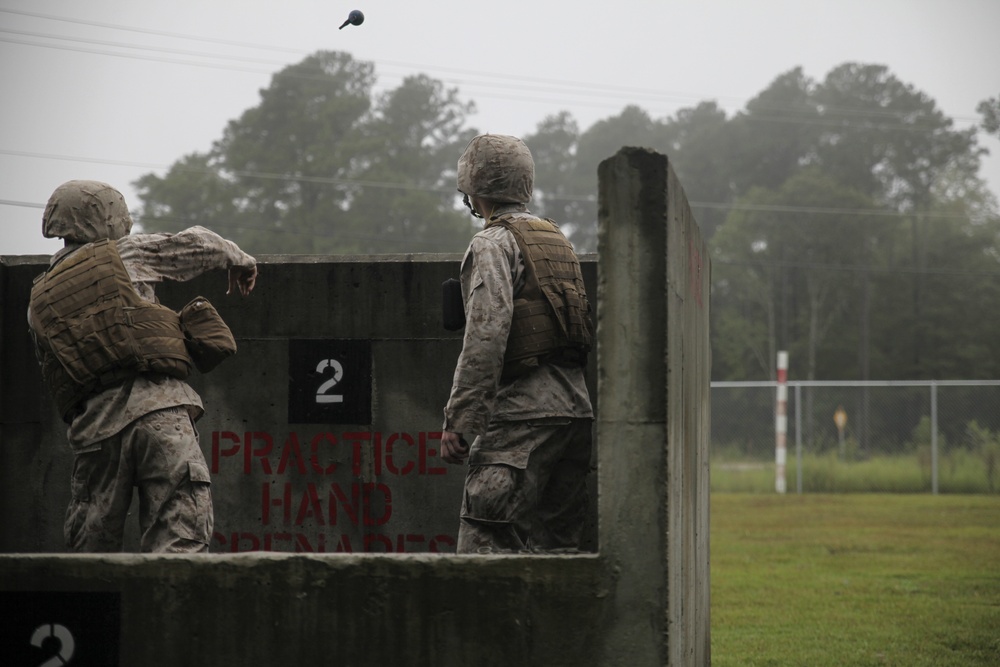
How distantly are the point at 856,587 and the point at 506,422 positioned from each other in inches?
249

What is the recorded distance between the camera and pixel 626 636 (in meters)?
4.00

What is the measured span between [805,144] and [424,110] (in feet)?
63.3

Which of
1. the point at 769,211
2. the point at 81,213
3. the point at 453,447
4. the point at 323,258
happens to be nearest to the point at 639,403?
the point at 453,447

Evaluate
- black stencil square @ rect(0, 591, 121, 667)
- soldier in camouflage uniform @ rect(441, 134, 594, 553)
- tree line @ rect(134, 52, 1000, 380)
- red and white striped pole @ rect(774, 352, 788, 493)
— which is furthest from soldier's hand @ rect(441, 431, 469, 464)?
tree line @ rect(134, 52, 1000, 380)

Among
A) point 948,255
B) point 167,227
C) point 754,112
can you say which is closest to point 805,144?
point 754,112

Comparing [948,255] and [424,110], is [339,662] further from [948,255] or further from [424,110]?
[424,110]

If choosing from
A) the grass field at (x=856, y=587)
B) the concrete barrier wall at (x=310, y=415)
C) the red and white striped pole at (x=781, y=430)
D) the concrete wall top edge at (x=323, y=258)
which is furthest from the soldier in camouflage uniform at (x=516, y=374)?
the red and white striped pole at (x=781, y=430)

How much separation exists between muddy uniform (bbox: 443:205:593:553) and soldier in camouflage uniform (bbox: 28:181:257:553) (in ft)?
3.41

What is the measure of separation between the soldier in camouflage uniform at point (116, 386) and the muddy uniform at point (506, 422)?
104 cm

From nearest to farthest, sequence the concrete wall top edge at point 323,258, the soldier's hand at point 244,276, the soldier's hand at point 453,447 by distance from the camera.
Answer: the soldier's hand at point 453,447 < the soldier's hand at point 244,276 < the concrete wall top edge at point 323,258

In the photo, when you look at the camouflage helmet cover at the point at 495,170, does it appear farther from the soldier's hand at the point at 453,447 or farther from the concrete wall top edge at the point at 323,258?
the concrete wall top edge at the point at 323,258

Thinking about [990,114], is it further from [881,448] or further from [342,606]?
[342,606]

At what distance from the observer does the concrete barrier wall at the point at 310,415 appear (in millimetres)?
7125

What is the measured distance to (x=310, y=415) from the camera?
285 inches
